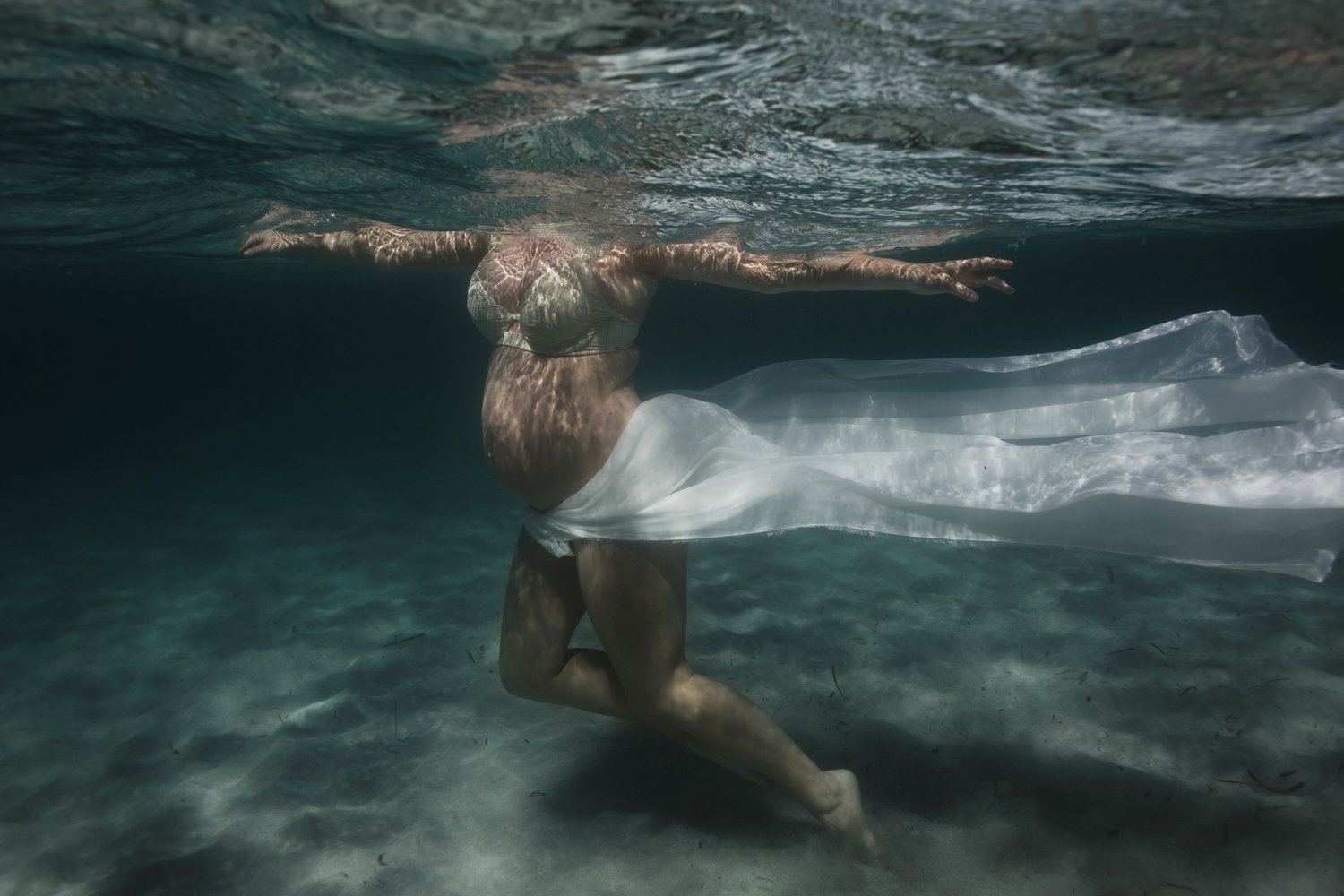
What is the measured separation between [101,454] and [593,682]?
25982 millimetres

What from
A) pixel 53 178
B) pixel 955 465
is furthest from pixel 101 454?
pixel 955 465

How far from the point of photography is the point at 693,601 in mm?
7840

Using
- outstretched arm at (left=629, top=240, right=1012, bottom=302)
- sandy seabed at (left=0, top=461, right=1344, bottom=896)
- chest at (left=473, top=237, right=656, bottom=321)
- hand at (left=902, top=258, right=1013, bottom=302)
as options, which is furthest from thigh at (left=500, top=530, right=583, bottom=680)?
hand at (left=902, top=258, right=1013, bottom=302)

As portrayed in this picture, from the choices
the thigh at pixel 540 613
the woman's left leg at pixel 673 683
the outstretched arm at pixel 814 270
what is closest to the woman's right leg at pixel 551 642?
the thigh at pixel 540 613

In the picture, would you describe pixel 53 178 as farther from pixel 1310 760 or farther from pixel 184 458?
pixel 184 458

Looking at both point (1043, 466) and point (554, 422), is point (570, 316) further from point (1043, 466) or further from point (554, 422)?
point (1043, 466)

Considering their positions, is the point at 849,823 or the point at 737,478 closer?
the point at 849,823

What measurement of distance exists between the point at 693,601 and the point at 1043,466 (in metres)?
4.52

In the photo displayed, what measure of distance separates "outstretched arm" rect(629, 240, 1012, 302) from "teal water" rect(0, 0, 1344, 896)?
4.09ft

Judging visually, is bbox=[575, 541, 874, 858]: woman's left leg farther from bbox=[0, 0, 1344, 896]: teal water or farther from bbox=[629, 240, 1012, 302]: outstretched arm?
bbox=[629, 240, 1012, 302]: outstretched arm

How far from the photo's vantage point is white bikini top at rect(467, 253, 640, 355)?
148 inches

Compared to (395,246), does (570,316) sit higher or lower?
lower

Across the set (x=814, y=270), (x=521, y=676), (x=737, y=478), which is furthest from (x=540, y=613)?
(x=814, y=270)

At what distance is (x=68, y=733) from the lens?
588 centimetres
